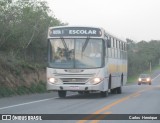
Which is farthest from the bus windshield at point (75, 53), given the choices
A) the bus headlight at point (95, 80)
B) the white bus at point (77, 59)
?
the bus headlight at point (95, 80)

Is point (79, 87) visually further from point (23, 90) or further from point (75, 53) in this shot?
point (23, 90)

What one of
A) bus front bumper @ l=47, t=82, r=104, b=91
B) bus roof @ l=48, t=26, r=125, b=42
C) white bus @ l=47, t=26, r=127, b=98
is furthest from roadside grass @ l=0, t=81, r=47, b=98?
bus roof @ l=48, t=26, r=125, b=42

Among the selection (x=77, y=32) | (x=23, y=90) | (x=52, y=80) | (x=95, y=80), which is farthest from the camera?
(x=23, y=90)

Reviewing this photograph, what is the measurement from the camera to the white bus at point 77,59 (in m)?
24.8

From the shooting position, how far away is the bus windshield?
81.7 feet

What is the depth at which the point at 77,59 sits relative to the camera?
24938mm

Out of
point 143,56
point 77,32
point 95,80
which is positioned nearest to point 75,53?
point 77,32

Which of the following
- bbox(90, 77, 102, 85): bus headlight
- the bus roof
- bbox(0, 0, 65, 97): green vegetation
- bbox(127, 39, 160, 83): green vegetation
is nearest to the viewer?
bbox(90, 77, 102, 85): bus headlight

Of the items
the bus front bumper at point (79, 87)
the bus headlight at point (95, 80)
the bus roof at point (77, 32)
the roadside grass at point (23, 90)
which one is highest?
the bus roof at point (77, 32)

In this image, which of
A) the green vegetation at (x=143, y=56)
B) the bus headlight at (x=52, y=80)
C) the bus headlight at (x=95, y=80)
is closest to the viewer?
the bus headlight at (x=95, y=80)

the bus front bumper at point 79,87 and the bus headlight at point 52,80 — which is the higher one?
the bus headlight at point 52,80

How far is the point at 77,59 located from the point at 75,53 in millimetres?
323

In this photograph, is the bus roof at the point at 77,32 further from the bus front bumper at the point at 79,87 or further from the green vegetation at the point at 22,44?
the green vegetation at the point at 22,44

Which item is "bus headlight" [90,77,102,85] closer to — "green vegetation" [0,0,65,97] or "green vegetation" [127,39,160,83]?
"green vegetation" [0,0,65,97]
